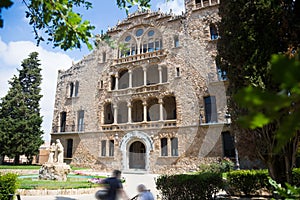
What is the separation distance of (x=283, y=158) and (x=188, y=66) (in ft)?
45.8

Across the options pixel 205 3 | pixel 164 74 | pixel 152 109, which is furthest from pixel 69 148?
pixel 205 3

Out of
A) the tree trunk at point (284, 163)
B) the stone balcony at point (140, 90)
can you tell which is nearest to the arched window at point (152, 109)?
the stone balcony at point (140, 90)

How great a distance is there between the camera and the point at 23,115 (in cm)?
2330

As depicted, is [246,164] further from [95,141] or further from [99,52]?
[99,52]

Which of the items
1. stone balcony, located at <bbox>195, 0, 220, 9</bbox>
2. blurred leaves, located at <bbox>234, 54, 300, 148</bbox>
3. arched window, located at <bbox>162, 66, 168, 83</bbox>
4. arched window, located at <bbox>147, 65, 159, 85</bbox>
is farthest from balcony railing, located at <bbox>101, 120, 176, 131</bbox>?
blurred leaves, located at <bbox>234, 54, 300, 148</bbox>

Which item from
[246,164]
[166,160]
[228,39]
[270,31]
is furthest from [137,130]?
[270,31]

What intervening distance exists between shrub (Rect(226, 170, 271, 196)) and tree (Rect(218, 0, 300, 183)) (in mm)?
1569

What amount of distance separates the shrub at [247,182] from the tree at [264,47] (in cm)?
157

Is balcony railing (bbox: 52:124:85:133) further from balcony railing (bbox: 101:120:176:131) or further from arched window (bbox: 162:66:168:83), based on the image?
arched window (bbox: 162:66:168:83)

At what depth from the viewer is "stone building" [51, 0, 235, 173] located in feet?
57.5

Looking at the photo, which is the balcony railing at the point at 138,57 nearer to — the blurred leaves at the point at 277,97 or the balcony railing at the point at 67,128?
the balcony railing at the point at 67,128

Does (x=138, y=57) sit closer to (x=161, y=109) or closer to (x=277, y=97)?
(x=161, y=109)

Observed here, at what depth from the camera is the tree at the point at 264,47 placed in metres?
5.93

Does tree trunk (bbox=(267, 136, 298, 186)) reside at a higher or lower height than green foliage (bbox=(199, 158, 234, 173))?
higher
